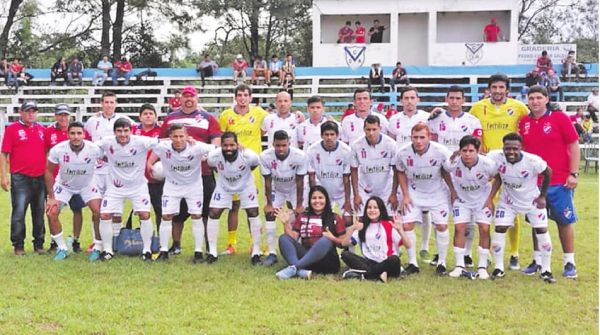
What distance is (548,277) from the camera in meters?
6.77

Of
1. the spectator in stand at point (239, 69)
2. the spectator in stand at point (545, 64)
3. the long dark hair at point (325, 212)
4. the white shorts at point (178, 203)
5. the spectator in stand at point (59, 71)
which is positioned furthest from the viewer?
the spectator in stand at point (59, 71)

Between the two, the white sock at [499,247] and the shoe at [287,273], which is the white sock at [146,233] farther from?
the white sock at [499,247]

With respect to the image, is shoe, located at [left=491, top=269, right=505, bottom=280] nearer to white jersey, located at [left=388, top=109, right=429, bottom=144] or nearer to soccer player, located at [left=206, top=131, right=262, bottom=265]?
white jersey, located at [left=388, top=109, right=429, bottom=144]

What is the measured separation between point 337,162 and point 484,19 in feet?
72.1

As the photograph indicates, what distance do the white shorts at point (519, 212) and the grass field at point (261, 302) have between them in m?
0.63

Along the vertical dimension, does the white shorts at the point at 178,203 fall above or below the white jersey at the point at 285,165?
below

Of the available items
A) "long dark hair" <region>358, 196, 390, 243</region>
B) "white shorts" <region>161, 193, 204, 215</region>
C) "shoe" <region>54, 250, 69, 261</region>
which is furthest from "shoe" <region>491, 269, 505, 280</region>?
"shoe" <region>54, 250, 69, 261</region>

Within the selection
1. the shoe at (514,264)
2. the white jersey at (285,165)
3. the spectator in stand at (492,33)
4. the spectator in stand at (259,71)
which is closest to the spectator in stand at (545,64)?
the spectator in stand at (492,33)

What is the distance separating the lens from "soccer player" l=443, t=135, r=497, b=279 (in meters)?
6.93

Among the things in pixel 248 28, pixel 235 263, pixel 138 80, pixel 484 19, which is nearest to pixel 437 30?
pixel 484 19

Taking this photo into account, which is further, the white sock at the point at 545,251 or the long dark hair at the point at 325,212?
the long dark hair at the point at 325,212

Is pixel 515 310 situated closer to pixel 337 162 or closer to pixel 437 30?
pixel 337 162

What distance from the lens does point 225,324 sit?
17.4ft

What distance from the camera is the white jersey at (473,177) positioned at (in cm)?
697
